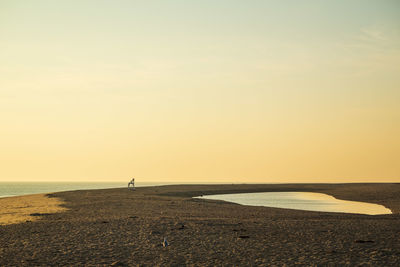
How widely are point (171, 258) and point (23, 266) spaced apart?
6.49 metres

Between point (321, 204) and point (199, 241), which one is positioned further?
point (321, 204)

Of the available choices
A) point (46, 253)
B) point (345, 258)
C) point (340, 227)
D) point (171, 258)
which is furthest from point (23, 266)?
point (340, 227)

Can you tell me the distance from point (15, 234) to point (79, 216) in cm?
912

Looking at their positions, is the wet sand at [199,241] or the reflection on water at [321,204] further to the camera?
the reflection on water at [321,204]

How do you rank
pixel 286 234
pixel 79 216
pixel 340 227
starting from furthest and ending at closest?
pixel 79 216 → pixel 340 227 → pixel 286 234

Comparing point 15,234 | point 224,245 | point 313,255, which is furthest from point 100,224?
point 313,255

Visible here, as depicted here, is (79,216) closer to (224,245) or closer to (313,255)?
(224,245)

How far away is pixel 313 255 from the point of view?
63.2ft

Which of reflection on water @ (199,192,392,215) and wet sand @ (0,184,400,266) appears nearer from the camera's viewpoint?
wet sand @ (0,184,400,266)

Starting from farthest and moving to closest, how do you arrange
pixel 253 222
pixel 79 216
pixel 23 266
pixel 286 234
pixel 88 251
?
1. pixel 79 216
2. pixel 253 222
3. pixel 286 234
4. pixel 88 251
5. pixel 23 266

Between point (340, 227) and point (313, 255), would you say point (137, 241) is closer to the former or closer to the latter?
point (313, 255)

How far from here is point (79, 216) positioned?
34031 millimetres

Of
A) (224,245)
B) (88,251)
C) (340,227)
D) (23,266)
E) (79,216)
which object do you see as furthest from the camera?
(79,216)

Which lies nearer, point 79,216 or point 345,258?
point 345,258
